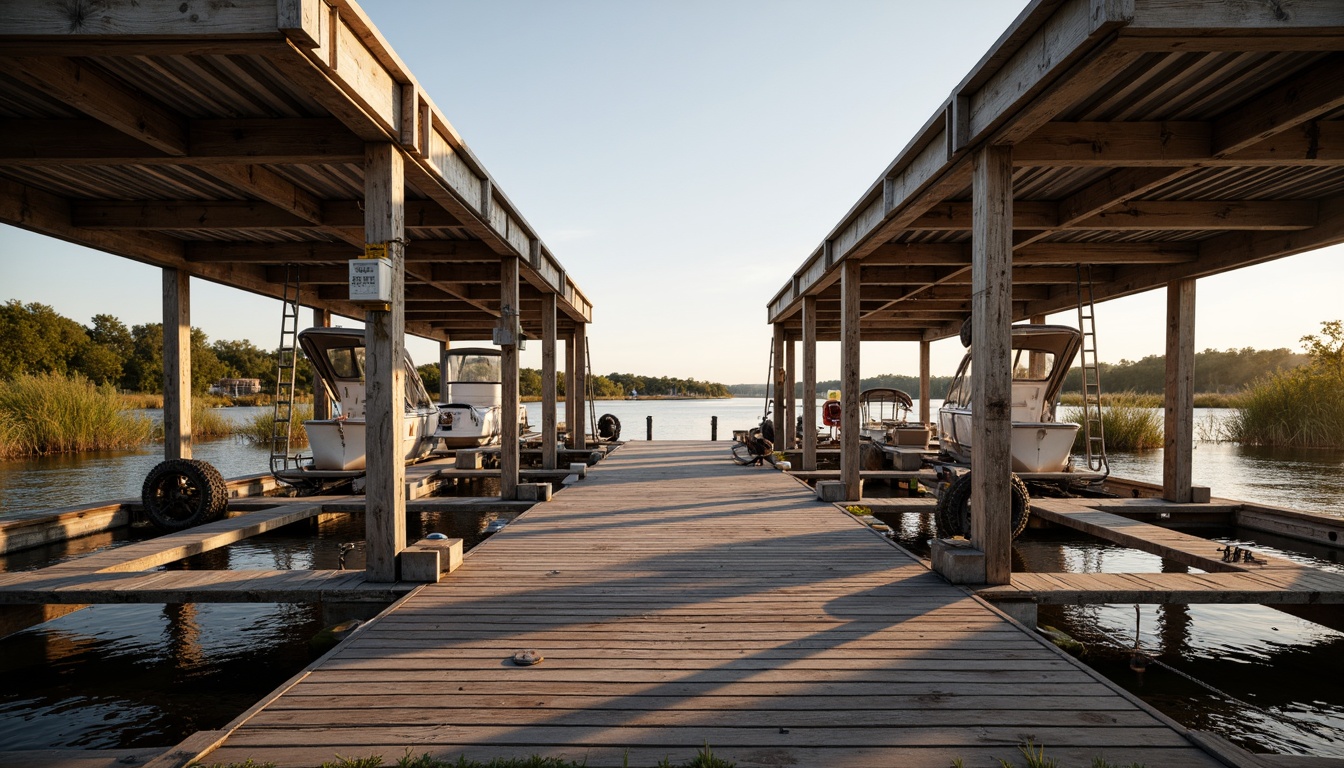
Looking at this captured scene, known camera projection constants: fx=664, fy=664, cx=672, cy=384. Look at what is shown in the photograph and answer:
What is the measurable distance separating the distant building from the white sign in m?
80.4

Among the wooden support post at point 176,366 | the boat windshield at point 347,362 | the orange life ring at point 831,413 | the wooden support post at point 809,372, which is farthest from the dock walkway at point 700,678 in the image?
the orange life ring at point 831,413

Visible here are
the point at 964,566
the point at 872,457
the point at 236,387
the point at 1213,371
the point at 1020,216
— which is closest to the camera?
the point at 964,566

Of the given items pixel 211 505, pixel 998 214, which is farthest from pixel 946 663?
pixel 211 505

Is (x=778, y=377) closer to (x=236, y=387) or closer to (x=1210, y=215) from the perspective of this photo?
(x=1210, y=215)

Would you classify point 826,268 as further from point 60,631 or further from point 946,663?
point 60,631

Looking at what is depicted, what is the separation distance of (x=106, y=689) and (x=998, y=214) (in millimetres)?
7527

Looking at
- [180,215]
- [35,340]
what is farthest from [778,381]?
[35,340]

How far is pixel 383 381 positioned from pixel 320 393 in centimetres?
971

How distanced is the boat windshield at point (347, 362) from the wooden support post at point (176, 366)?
86.7 inches

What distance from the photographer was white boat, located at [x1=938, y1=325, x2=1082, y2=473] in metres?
9.87

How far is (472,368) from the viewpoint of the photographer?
56.5ft

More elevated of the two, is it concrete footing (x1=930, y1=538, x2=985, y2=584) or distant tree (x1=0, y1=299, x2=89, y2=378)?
distant tree (x1=0, y1=299, x2=89, y2=378)

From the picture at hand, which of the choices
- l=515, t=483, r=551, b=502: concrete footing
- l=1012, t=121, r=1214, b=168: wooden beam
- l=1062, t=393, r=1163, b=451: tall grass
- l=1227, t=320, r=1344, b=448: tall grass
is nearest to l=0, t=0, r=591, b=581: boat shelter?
l=515, t=483, r=551, b=502: concrete footing

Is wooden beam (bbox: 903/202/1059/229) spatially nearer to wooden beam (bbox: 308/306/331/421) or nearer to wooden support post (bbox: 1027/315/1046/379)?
wooden support post (bbox: 1027/315/1046/379)
